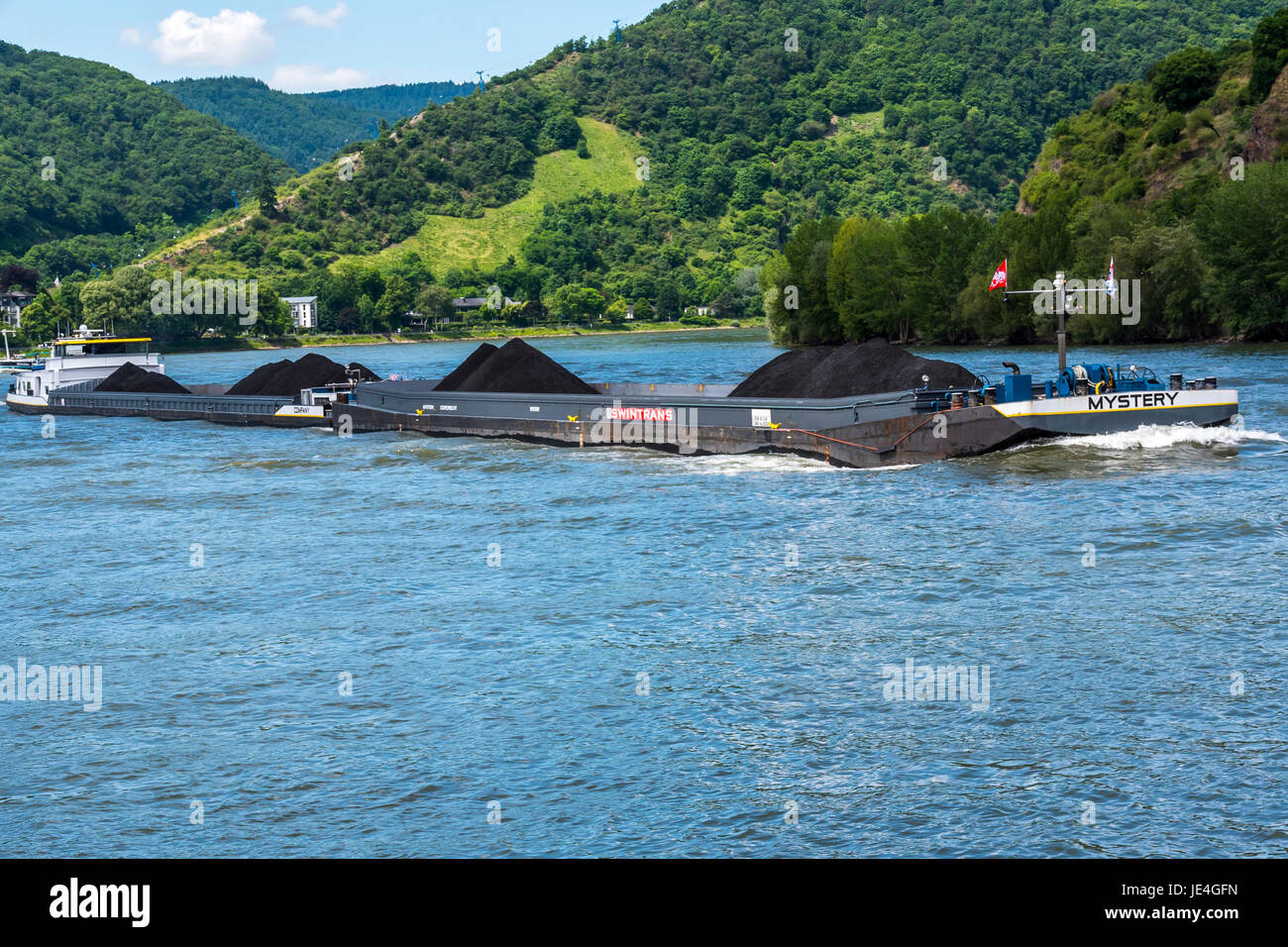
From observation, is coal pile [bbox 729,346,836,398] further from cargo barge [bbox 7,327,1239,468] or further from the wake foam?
the wake foam

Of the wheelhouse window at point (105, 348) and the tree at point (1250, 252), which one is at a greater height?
→ the tree at point (1250, 252)

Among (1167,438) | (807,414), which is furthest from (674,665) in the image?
(1167,438)

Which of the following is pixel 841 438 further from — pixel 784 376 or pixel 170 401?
pixel 170 401

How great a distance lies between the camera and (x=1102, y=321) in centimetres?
11338

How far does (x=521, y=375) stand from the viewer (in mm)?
68500

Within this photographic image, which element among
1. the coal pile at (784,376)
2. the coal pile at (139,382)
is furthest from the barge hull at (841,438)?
the coal pile at (139,382)

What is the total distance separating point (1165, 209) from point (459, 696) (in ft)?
378

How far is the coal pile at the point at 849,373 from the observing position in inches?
2100

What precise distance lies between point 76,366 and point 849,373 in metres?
71.2

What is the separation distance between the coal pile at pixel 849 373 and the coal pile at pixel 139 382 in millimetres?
51450

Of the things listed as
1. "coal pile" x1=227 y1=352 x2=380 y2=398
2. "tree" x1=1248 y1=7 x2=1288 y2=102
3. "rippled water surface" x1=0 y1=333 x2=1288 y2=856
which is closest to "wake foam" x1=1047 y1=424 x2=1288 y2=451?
"rippled water surface" x1=0 y1=333 x2=1288 y2=856

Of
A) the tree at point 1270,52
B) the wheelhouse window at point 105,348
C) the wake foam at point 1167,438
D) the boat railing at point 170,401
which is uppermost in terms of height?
the tree at point 1270,52

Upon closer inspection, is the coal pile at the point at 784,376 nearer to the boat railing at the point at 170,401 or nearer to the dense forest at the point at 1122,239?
the boat railing at the point at 170,401

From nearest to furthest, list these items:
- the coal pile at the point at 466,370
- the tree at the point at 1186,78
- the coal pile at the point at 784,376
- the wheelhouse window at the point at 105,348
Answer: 1. the coal pile at the point at 784,376
2. the coal pile at the point at 466,370
3. the wheelhouse window at the point at 105,348
4. the tree at the point at 1186,78
